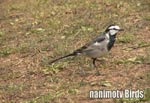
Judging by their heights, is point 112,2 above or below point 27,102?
above

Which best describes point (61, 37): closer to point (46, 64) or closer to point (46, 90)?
point (46, 64)

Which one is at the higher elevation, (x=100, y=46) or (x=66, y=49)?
(x=100, y=46)

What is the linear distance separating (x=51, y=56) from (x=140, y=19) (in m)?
2.70

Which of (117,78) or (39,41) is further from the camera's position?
(39,41)

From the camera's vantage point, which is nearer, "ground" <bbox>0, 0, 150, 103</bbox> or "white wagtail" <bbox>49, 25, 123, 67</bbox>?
"ground" <bbox>0, 0, 150, 103</bbox>

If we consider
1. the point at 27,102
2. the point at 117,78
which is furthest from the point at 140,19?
the point at 27,102

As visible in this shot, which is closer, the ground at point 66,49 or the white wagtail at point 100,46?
the ground at point 66,49

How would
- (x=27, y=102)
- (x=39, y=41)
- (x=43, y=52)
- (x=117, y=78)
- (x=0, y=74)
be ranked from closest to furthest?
1. (x=27, y=102)
2. (x=117, y=78)
3. (x=0, y=74)
4. (x=43, y=52)
5. (x=39, y=41)

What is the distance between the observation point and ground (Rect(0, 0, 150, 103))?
7941 millimetres

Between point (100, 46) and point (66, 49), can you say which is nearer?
point (100, 46)

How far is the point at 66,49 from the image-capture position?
995 centimetres

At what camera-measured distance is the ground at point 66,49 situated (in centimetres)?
794

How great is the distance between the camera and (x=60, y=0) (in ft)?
47.2

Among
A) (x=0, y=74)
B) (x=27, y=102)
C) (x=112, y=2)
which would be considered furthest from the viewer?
(x=112, y=2)
